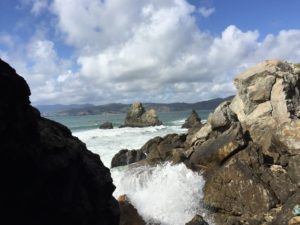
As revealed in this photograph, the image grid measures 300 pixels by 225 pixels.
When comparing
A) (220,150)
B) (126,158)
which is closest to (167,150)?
(126,158)

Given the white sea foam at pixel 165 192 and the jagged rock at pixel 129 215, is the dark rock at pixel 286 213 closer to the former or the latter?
the white sea foam at pixel 165 192

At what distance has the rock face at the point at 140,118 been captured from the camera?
95.6 meters

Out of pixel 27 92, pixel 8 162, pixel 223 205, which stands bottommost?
pixel 223 205

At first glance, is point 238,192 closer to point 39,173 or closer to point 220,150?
point 220,150

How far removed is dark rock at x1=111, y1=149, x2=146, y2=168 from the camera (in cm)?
3556

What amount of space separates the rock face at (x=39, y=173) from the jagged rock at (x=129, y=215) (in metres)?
6.68

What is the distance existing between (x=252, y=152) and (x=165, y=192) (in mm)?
4971

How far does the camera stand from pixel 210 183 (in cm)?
2019

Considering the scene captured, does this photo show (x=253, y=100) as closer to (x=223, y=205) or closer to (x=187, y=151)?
(x=187, y=151)

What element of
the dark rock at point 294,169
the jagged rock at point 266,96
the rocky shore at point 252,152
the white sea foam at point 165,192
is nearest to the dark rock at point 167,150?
the rocky shore at point 252,152

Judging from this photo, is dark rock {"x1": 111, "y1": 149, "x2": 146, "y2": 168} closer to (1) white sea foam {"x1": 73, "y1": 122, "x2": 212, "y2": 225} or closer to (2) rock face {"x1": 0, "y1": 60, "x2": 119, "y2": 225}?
(1) white sea foam {"x1": 73, "y1": 122, "x2": 212, "y2": 225}

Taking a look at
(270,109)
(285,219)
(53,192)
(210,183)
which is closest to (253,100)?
(270,109)

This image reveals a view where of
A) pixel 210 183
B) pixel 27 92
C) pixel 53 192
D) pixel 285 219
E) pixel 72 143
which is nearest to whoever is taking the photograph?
pixel 27 92

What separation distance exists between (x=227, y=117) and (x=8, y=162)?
2475 cm
